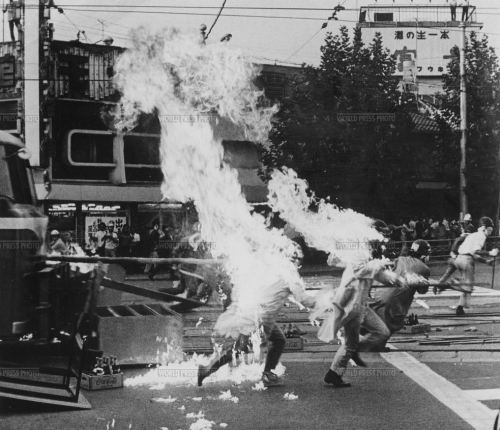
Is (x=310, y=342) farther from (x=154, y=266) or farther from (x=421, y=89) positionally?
(x=421, y=89)

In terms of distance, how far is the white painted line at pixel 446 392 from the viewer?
5.25 metres

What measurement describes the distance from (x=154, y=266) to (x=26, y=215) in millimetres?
3025

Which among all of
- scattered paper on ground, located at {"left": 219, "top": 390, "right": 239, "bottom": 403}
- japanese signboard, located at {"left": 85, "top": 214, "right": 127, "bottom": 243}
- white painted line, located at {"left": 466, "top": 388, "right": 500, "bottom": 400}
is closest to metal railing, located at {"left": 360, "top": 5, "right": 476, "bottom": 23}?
japanese signboard, located at {"left": 85, "top": 214, "right": 127, "bottom": 243}

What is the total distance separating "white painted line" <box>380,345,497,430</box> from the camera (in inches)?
A: 207

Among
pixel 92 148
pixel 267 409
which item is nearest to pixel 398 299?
pixel 267 409

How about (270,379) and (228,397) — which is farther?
(270,379)

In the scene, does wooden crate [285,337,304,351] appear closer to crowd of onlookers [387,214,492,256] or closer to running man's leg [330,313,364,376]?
running man's leg [330,313,364,376]

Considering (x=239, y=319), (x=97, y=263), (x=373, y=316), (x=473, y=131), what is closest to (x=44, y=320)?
(x=97, y=263)

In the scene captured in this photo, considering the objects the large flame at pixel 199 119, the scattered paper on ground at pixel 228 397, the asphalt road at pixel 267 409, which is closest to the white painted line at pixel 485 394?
the asphalt road at pixel 267 409

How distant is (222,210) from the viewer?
7.91 metres

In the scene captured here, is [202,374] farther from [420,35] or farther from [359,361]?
[420,35]

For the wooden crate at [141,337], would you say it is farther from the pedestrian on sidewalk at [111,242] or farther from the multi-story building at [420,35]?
the multi-story building at [420,35]

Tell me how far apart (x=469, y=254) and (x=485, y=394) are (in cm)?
591

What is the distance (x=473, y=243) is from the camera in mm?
11008
